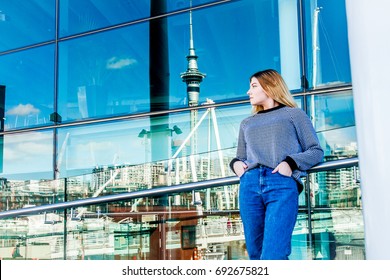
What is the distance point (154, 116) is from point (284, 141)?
197 inches

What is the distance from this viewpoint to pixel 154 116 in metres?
7.58

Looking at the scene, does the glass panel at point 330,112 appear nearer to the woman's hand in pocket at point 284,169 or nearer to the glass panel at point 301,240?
the glass panel at point 301,240

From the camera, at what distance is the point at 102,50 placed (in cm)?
821

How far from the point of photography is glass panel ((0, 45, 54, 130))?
28.0 ft

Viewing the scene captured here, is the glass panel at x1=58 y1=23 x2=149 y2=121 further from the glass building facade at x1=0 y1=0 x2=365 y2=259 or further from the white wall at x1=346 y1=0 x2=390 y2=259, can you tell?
the white wall at x1=346 y1=0 x2=390 y2=259

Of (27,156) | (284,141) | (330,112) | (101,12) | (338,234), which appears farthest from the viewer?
(27,156)

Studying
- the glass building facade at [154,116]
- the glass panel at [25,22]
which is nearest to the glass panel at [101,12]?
the glass building facade at [154,116]

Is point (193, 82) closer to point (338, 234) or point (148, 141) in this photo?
point (148, 141)

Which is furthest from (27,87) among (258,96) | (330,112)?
(258,96)

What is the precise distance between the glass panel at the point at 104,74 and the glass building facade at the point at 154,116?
0.06ft

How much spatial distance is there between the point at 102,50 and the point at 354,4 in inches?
251
